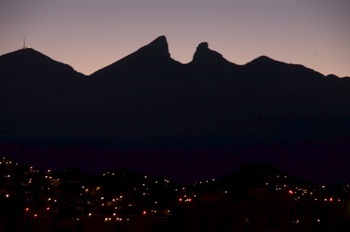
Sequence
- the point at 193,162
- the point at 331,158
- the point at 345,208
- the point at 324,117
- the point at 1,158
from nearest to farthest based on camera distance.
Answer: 1. the point at 1,158
2. the point at 345,208
3. the point at 331,158
4. the point at 193,162
5. the point at 324,117

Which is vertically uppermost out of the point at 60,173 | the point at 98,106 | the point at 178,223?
the point at 98,106

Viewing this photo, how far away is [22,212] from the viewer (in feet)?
65.8

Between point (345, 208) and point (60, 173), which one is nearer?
point (60, 173)

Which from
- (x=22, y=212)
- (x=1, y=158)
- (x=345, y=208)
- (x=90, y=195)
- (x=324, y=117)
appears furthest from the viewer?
(x=324, y=117)

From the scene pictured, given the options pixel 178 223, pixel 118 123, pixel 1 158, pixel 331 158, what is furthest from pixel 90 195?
pixel 118 123

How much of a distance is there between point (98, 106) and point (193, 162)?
31.3ft

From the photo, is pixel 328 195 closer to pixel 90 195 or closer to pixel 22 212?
pixel 90 195

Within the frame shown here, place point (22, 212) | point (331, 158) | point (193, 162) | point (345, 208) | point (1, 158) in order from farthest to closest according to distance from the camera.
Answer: point (193, 162) < point (331, 158) < point (345, 208) < point (1, 158) < point (22, 212)

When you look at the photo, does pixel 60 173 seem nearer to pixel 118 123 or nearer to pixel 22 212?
pixel 22 212

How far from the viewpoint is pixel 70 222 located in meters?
21.7

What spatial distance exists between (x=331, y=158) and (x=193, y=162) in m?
8.69

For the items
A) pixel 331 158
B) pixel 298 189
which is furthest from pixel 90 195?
pixel 331 158

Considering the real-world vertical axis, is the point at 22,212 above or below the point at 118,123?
below

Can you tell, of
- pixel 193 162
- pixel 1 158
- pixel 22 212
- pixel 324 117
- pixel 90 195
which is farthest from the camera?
pixel 324 117
